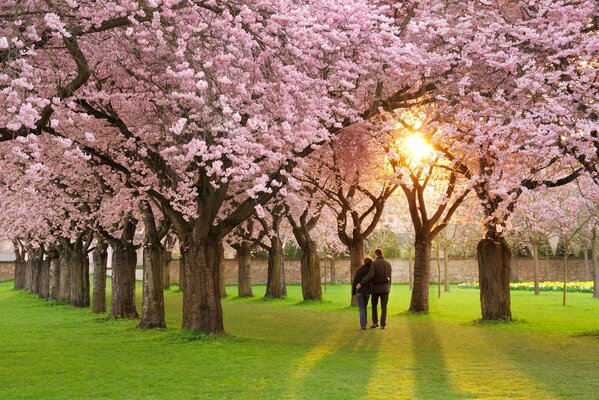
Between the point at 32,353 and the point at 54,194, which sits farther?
the point at 54,194

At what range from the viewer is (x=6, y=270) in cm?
9794

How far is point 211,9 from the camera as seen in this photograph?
47.4 feet

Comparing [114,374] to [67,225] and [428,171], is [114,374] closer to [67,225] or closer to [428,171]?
[428,171]

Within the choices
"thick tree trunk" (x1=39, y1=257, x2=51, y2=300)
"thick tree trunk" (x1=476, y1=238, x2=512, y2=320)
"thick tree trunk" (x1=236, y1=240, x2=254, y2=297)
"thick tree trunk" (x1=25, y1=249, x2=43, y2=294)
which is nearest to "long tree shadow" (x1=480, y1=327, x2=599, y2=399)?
"thick tree trunk" (x1=476, y1=238, x2=512, y2=320)

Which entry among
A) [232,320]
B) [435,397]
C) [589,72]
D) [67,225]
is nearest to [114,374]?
[435,397]

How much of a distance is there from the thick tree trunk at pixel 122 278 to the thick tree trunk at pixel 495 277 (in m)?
12.4

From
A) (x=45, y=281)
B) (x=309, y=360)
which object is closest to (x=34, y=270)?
(x=45, y=281)

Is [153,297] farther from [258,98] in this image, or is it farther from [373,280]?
[258,98]

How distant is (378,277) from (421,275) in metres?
8.99

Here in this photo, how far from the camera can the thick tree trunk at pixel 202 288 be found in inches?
919

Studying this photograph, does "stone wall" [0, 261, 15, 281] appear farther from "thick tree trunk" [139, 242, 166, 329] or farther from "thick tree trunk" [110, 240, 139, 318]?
"thick tree trunk" [139, 242, 166, 329]

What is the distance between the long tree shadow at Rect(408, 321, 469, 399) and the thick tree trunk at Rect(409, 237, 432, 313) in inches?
326

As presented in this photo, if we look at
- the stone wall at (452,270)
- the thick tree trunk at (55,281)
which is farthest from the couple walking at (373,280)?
the stone wall at (452,270)

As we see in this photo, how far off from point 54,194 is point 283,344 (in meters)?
17.1
